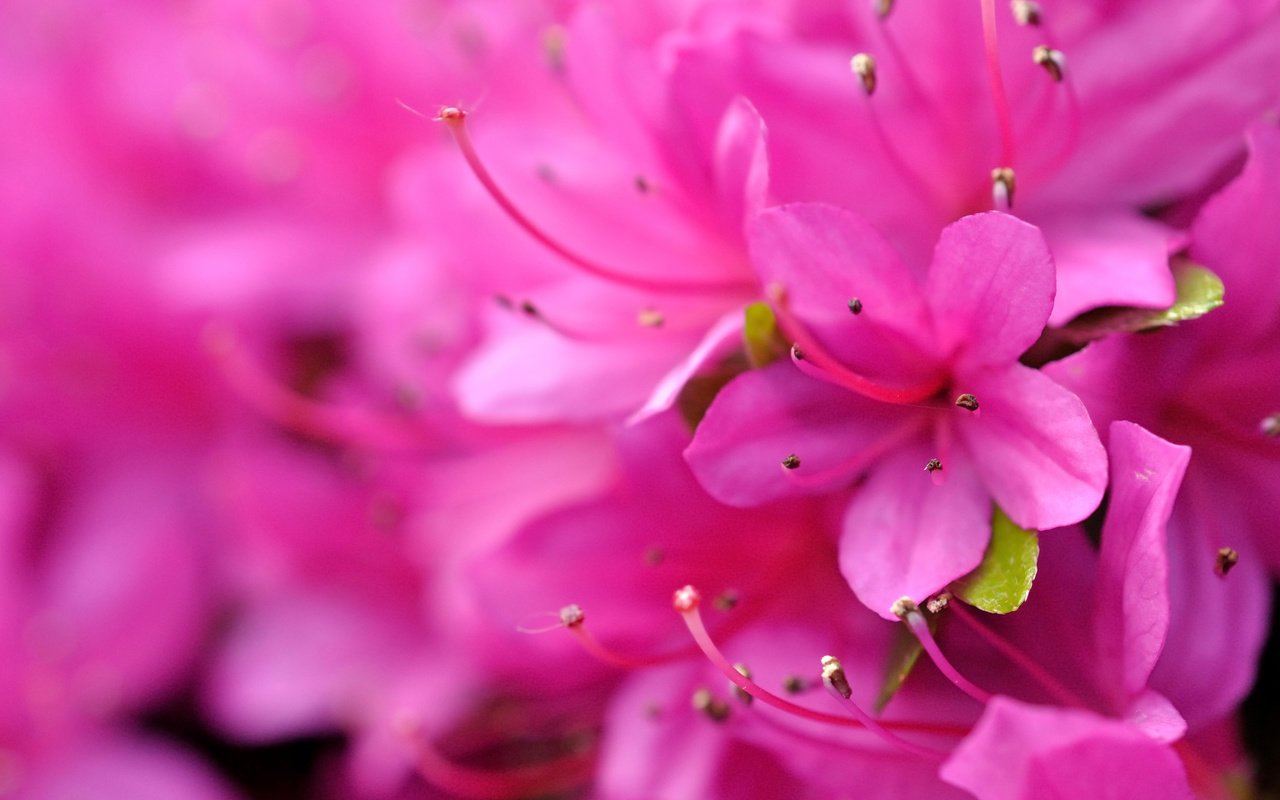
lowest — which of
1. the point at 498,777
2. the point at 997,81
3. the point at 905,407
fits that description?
the point at 498,777

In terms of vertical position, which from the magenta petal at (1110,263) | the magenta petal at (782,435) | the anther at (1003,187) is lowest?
the magenta petal at (782,435)

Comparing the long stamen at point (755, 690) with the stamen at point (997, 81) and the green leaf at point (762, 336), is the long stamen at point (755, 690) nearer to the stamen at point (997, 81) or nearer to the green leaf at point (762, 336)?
the green leaf at point (762, 336)

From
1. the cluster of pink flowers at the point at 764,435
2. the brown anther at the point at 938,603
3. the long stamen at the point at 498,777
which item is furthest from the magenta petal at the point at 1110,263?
the long stamen at the point at 498,777

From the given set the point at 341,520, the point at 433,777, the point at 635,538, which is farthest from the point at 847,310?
the point at 341,520

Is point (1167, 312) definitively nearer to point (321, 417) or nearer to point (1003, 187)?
point (1003, 187)

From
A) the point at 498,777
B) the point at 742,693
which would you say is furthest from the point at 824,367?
the point at 498,777

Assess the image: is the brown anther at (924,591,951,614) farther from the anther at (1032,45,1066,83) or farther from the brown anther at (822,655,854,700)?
the anther at (1032,45,1066,83)
